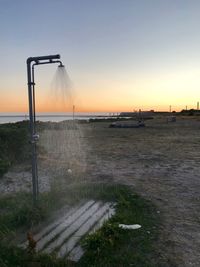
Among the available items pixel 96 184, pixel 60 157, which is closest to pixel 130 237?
pixel 96 184

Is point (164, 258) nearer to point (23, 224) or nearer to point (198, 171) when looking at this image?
point (23, 224)

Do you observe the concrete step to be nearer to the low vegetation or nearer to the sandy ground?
the low vegetation

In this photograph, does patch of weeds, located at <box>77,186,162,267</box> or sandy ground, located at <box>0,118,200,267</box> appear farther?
sandy ground, located at <box>0,118,200,267</box>

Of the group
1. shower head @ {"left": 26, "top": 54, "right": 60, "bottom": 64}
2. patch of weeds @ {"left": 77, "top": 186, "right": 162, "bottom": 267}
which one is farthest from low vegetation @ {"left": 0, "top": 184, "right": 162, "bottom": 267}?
shower head @ {"left": 26, "top": 54, "right": 60, "bottom": 64}

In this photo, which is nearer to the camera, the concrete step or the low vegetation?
the low vegetation

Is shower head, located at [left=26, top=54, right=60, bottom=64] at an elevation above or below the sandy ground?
above

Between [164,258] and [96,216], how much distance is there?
1.31 m

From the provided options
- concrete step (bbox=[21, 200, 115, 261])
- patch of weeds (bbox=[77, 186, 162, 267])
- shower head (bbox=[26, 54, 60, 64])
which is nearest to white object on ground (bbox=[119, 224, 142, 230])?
patch of weeds (bbox=[77, 186, 162, 267])

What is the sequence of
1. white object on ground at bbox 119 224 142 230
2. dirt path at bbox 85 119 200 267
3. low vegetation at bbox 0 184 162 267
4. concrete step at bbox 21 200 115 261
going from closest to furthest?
1. low vegetation at bbox 0 184 162 267
2. concrete step at bbox 21 200 115 261
3. dirt path at bbox 85 119 200 267
4. white object on ground at bbox 119 224 142 230

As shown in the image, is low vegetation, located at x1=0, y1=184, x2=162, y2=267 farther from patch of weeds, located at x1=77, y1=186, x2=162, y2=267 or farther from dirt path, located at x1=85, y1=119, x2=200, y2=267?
dirt path, located at x1=85, y1=119, x2=200, y2=267

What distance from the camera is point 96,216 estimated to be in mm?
4273

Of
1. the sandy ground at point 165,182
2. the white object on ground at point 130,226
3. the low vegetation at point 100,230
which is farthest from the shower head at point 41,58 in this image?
the sandy ground at point 165,182

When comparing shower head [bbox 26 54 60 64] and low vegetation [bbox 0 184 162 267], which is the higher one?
shower head [bbox 26 54 60 64]

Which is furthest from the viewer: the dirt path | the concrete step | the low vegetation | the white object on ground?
the white object on ground
